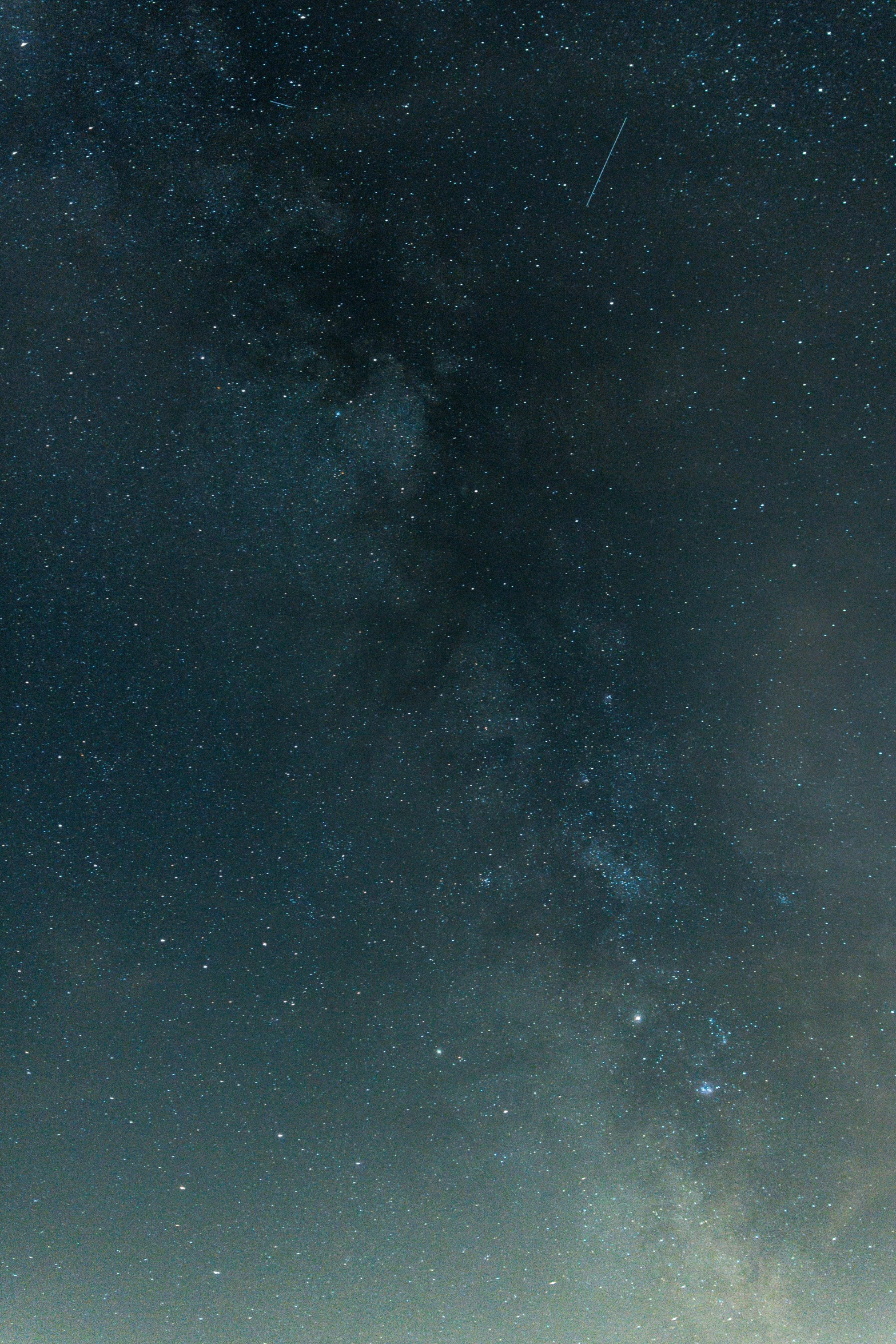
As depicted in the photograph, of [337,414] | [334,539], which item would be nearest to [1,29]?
[337,414]

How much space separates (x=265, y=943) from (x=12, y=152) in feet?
12.6

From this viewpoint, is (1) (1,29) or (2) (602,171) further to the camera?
(2) (602,171)

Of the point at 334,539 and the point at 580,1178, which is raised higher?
the point at 334,539

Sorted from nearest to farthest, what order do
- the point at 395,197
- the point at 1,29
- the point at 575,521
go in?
the point at 1,29, the point at 395,197, the point at 575,521

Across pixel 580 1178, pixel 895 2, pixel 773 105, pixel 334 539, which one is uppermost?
pixel 895 2

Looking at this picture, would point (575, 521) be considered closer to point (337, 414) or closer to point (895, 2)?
point (337, 414)

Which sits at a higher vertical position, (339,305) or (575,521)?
(339,305)

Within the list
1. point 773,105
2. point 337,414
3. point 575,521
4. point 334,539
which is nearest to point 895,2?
point 773,105

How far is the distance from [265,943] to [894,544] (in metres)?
3.77

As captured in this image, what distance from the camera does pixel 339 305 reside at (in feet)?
12.9

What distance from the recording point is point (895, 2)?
3.64 metres

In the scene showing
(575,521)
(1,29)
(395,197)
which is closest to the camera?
(1,29)

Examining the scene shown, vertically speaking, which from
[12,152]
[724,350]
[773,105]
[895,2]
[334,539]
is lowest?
[334,539]

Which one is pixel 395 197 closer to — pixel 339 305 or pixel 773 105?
pixel 339 305
